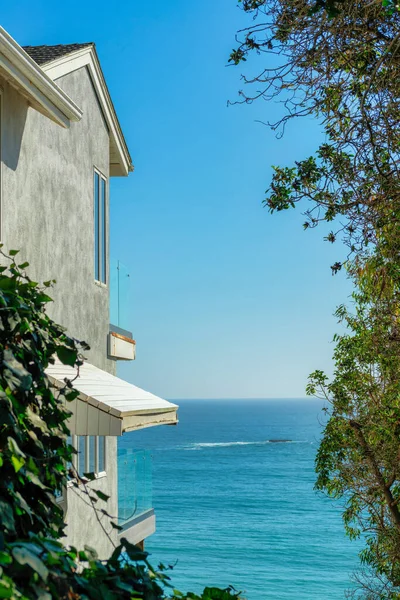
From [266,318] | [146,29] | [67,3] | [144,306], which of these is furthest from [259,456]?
[67,3]

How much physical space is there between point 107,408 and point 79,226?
6269 millimetres

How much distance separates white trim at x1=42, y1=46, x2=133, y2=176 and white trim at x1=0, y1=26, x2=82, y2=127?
145 centimetres

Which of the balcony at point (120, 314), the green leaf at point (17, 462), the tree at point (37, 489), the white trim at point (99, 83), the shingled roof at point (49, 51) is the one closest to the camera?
the tree at point (37, 489)

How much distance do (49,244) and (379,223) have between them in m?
6.24

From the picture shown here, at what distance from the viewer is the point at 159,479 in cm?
11375

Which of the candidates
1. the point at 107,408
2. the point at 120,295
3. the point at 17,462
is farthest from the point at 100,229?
the point at 17,462

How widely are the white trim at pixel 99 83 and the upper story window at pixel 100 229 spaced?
5.22 ft

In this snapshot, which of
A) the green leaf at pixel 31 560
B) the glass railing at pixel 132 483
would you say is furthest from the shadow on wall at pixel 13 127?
the green leaf at pixel 31 560

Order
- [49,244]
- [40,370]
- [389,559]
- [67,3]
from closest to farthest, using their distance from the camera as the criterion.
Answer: [40,370], [49,244], [389,559], [67,3]

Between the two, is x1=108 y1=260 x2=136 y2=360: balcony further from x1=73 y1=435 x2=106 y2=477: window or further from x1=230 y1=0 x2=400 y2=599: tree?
x1=230 y1=0 x2=400 y2=599: tree

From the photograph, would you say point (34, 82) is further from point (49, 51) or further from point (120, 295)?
point (120, 295)

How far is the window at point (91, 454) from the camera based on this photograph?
622 inches

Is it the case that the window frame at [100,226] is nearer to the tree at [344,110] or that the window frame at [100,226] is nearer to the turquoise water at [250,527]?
the tree at [344,110]

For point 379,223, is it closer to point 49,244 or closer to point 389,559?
point 49,244
